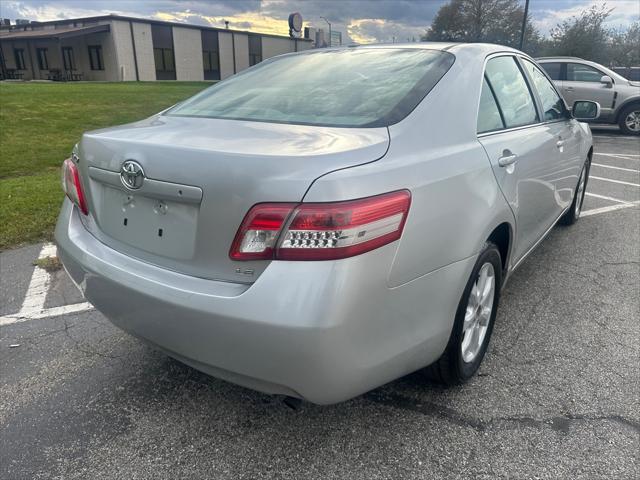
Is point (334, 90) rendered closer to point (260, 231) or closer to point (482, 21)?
point (260, 231)

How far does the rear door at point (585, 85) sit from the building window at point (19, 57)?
46520 millimetres

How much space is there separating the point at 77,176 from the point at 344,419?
1.64 metres

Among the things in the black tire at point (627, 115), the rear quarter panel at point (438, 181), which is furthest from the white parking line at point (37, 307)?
the black tire at point (627, 115)

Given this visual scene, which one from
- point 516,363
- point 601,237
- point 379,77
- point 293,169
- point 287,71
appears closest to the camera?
point 293,169

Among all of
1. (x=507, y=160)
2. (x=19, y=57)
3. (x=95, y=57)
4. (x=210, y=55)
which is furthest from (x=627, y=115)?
(x=19, y=57)

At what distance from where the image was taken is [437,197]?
1946mm

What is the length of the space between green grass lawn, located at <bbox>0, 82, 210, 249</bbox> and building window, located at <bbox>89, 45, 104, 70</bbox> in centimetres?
2676

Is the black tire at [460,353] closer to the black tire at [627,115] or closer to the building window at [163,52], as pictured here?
the black tire at [627,115]

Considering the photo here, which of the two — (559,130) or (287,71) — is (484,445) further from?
(559,130)

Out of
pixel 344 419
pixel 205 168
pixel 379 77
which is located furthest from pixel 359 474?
pixel 379 77

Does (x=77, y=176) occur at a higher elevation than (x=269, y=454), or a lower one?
higher

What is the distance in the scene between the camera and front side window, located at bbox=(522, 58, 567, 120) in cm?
353

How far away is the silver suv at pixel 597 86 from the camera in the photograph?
11805 millimetres

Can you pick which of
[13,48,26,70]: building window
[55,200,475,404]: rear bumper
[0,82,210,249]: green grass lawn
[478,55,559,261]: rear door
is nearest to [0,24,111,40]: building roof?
[13,48,26,70]: building window
